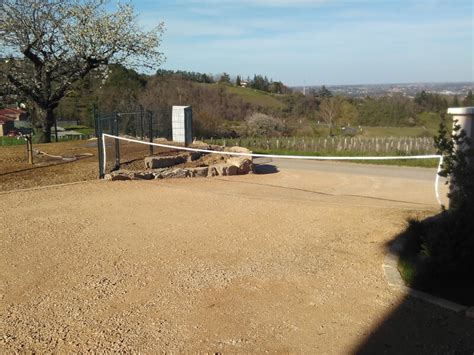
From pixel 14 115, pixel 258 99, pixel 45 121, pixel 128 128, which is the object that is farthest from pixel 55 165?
pixel 14 115

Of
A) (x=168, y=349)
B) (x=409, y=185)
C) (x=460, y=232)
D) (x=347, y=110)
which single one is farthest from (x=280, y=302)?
(x=347, y=110)

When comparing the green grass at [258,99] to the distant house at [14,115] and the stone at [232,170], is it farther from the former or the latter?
the distant house at [14,115]

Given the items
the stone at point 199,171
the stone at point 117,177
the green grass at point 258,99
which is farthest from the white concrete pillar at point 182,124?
the green grass at point 258,99

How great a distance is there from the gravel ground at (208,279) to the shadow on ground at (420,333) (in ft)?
0.05

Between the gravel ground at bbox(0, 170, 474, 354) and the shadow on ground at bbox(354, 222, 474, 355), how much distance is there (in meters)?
0.01

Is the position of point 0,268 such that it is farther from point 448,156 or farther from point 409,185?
point 409,185

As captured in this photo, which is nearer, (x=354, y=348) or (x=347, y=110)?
(x=354, y=348)

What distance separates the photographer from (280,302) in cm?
436

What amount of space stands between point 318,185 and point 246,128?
1939 cm

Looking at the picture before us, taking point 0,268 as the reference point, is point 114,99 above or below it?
above

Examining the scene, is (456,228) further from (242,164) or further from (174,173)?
(242,164)

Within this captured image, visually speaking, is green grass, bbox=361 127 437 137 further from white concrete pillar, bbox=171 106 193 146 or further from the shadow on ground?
the shadow on ground

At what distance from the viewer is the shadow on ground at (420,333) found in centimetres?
352

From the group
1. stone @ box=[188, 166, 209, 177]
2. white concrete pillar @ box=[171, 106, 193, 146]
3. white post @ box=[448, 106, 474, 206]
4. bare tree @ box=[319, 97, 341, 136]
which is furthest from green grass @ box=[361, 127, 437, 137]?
white post @ box=[448, 106, 474, 206]
